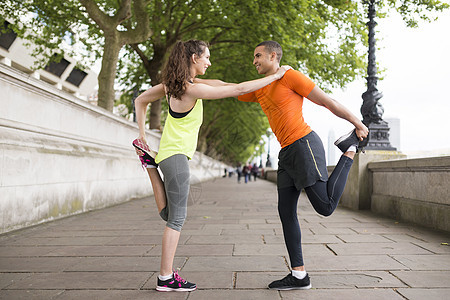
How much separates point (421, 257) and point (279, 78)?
8.34ft

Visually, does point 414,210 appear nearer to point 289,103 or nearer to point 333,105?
point 333,105

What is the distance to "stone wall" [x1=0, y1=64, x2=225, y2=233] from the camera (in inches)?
234

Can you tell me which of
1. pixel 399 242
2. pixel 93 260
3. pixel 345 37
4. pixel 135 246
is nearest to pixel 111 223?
pixel 135 246

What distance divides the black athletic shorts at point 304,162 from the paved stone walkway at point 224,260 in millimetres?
840

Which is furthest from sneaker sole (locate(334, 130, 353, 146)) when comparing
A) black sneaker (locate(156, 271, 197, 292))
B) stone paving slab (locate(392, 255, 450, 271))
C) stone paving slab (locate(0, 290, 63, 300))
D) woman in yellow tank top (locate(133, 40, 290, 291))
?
stone paving slab (locate(0, 290, 63, 300))

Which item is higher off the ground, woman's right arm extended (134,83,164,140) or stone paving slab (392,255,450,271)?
woman's right arm extended (134,83,164,140)

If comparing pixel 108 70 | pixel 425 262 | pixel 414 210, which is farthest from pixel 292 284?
pixel 108 70

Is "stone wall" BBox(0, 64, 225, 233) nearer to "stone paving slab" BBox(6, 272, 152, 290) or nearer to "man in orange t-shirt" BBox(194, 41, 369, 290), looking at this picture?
"stone paving slab" BBox(6, 272, 152, 290)

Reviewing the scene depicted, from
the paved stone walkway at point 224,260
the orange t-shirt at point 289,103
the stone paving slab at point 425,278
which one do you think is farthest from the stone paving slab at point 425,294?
the orange t-shirt at point 289,103

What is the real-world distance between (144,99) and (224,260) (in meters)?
1.84

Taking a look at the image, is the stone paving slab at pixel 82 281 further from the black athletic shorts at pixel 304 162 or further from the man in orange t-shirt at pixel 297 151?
the black athletic shorts at pixel 304 162

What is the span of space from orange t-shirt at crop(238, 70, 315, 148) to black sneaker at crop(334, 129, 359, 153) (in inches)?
11.9

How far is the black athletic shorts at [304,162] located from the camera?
3.24 m

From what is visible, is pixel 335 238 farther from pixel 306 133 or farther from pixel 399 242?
pixel 306 133
